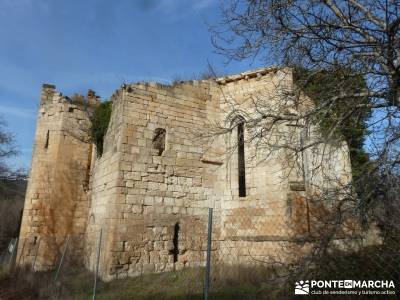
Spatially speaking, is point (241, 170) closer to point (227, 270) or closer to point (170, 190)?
point (170, 190)

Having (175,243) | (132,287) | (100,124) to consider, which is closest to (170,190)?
(175,243)

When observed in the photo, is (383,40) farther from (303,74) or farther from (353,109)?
(303,74)

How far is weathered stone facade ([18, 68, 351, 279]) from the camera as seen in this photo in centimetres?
880

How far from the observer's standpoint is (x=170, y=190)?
9.71 m

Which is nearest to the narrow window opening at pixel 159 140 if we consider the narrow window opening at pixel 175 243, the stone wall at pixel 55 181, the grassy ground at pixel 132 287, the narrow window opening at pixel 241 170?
the narrow window opening at pixel 175 243

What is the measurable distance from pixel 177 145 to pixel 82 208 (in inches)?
195

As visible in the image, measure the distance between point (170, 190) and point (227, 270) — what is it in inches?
119

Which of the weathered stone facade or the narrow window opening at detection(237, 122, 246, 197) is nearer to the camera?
the weathered stone facade

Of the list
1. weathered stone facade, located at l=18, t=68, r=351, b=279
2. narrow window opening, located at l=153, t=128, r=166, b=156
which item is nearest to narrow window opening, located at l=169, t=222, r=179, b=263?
weathered stone facade, located at l=18, t=68, r=351, b=279

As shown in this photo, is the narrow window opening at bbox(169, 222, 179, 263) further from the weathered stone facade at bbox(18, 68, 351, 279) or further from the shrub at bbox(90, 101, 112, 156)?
the shrub at bbox(90, 101, 112, 156)

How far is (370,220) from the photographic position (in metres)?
4.32

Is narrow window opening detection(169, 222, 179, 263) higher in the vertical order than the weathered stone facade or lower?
lower

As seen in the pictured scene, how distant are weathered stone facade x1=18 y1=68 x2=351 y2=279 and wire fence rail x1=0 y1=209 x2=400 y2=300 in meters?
0.09

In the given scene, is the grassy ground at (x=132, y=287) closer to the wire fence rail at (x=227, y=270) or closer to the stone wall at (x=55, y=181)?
the wire fence rail at (x=227, y=270)
